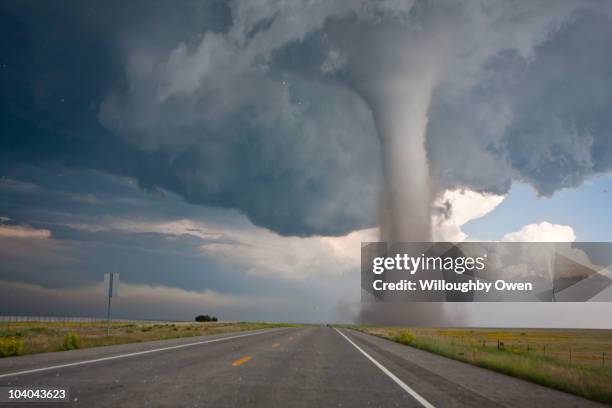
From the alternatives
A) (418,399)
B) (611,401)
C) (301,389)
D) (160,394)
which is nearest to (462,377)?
(611,401)

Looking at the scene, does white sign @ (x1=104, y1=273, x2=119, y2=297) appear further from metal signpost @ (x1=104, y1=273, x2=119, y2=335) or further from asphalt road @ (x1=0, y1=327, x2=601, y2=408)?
asphalt road @ (x1=0, y1=327, x2=601, y2=408)

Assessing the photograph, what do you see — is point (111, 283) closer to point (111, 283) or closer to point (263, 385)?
point (111, 283)

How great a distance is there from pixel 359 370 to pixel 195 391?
6.40 metres

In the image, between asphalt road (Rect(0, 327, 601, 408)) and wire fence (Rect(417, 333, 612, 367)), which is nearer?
asphalt road (Rect(0, 327, 601, 408))

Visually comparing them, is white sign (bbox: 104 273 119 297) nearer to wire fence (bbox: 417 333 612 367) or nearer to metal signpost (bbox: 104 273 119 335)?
metal signpost (bbox: 104 273 119 335)

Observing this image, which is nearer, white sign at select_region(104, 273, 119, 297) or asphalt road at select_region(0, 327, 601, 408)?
asphalt road at select_region(0, 327, 601, 408)

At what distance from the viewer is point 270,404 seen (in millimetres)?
7562

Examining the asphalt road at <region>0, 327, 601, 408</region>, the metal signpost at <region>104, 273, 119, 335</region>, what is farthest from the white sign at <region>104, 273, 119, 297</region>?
the asphalt road at <region>0, 327, 601, 408</region>

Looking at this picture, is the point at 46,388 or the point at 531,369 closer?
the point at 46,388

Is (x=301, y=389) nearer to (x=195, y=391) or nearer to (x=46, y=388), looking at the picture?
(x=195, y=391)

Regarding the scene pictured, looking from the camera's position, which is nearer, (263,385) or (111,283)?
(263,385)

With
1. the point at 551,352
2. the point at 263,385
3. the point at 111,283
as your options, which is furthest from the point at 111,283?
the point at 551,352

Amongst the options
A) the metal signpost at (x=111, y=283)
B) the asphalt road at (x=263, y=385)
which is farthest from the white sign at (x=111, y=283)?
the asphalt road at (x=263, y=385)

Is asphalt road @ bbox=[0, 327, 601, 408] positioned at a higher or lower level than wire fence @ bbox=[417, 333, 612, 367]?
higher
